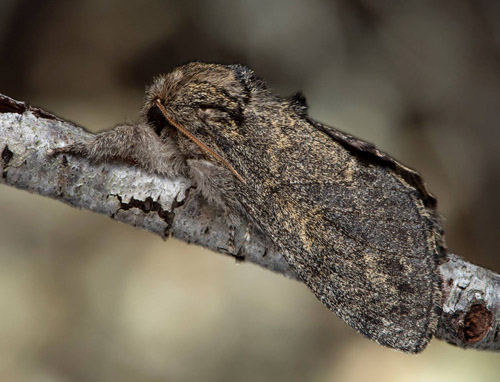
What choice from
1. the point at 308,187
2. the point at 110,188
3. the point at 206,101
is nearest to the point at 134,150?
the point at 110,188

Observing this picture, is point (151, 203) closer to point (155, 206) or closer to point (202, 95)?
point (155, 206)

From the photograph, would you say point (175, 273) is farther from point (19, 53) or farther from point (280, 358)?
point (19, 53)

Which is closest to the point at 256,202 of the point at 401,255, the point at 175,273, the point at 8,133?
the point at 401,255

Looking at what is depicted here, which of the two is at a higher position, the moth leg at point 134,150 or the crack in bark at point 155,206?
the moth leg at point 134,150

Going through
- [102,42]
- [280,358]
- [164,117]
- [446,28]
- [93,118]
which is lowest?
[280,358]

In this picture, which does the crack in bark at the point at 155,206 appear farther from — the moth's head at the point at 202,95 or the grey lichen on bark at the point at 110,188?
the moth's head at the point at 202,95

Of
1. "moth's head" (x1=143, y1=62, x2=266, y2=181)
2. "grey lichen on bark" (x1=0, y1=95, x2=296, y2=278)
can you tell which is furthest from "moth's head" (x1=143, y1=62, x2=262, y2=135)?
"grey lichen on bark" (x1=0, y1=95, x2=296, y2=278)

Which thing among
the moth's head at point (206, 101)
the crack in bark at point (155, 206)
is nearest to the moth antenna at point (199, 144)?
the moth's head at point (206, 101)
